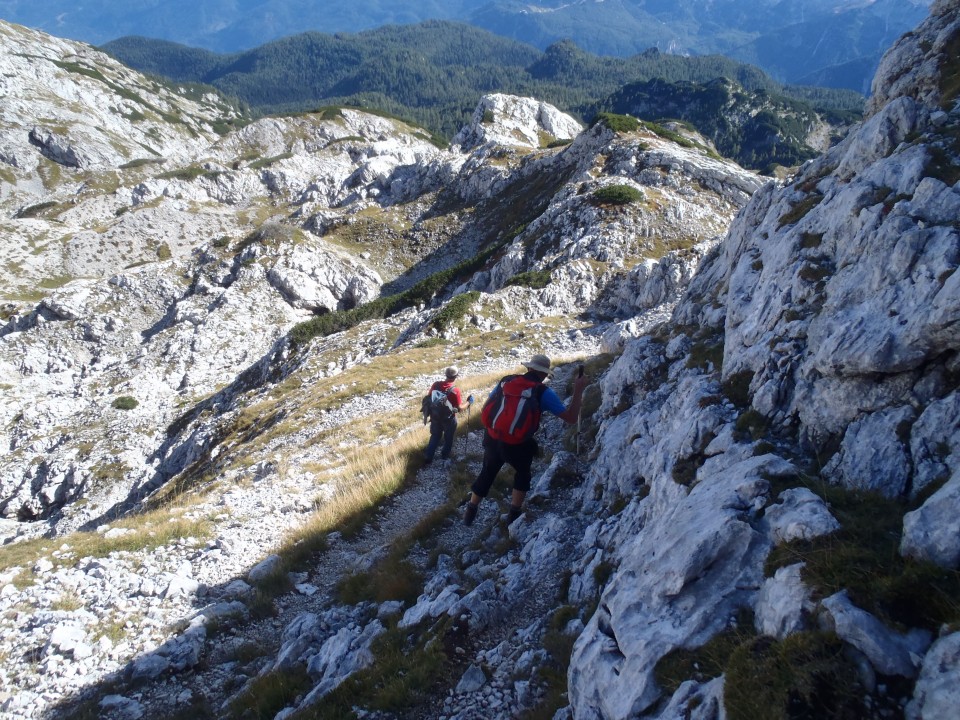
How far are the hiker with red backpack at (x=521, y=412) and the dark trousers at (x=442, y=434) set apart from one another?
475 centimetres

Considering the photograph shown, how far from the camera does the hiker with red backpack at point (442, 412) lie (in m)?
13.4

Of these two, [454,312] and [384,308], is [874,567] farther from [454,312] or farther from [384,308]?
[384,308]

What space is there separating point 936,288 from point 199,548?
528 inches

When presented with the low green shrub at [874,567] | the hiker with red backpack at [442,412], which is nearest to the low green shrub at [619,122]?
the hiker with red backpack at [442,412]

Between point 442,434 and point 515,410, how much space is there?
20.8 ft

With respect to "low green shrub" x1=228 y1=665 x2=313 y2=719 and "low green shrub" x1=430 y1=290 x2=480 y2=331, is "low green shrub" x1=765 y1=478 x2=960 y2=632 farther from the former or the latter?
"low green shrub" x1=430 y1=290 x2=480 y2=331

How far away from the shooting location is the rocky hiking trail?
20.6ft

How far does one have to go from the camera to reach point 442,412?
1350 cm

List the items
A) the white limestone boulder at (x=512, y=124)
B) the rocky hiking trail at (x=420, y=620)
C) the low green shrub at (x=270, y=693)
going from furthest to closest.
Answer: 1. the white limestone boulder at (x=512, y=124)
2. the low green shrub at (x=270, y=693)
3. the rocky hiking trail at (x=420, y=620)

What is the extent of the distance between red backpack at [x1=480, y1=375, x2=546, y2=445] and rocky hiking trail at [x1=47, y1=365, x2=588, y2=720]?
1779 millimetres

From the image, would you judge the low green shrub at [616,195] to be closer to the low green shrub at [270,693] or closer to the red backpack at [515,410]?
the red backpack at [515,410]

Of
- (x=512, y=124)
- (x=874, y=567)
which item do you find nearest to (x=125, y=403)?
(x=874, y=567)

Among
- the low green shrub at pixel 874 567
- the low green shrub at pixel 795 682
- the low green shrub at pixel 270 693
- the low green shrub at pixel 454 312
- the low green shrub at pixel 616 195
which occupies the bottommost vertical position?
the low green shrub at pixel 270 693

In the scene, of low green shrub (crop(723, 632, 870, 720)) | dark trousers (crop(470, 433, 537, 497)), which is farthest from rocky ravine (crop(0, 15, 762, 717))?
low green shrub (crop(723, 632, 870, 720))
